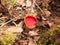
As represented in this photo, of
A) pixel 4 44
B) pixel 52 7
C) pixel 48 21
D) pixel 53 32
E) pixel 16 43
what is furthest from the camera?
pixel 52 7

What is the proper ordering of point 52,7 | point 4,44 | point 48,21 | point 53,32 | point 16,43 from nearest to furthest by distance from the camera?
point 4,44, point 16,43, point 53,32, point 48,21, point 52,7

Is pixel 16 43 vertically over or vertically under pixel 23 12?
under

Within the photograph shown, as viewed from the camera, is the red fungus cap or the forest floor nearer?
the forest floor

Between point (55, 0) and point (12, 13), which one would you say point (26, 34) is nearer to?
point (12, 13)

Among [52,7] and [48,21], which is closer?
[48,21]

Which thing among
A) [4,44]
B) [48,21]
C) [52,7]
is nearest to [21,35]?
[4,44]

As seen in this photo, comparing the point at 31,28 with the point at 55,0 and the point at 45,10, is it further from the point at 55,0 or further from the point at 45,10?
the point at 55,0

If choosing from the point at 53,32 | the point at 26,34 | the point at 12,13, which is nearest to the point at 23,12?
the point at 12,13

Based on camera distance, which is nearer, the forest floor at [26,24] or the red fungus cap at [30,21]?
the forest floor at [26,24]
